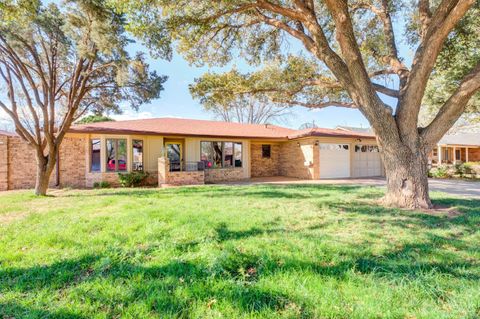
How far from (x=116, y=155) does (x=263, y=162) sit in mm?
9478

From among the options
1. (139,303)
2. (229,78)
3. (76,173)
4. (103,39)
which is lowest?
(139,303)

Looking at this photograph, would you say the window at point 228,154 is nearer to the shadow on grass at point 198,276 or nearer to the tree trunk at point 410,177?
the tree trunk at point 410,177

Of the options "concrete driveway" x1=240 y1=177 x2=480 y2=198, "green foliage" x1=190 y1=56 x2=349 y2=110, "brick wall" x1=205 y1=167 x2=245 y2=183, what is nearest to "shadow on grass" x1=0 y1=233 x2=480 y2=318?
"green foliage" x1=190 y1=56 x2=349 y2=110

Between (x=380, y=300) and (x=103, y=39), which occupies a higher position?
(x=103, y=39)

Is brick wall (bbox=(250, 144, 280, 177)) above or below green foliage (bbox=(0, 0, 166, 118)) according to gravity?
below

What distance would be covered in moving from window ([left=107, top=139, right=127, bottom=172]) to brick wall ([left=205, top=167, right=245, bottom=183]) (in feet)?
15.2

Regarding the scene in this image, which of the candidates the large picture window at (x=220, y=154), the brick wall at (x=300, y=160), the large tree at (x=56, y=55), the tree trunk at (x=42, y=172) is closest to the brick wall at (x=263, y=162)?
the brick wall at (x=300, y=160)

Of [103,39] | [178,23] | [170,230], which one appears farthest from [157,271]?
[103,39]

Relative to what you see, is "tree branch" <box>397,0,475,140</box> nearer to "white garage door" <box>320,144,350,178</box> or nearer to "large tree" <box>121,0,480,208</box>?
"large tree" <box>121,0,480,208</box>

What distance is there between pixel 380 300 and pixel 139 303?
7.30 feet

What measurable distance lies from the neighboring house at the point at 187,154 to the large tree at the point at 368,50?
616 centimetres

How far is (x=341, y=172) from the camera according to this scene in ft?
51.4

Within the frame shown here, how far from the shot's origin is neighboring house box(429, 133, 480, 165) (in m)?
25.0

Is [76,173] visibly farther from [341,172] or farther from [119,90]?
[341,172]
